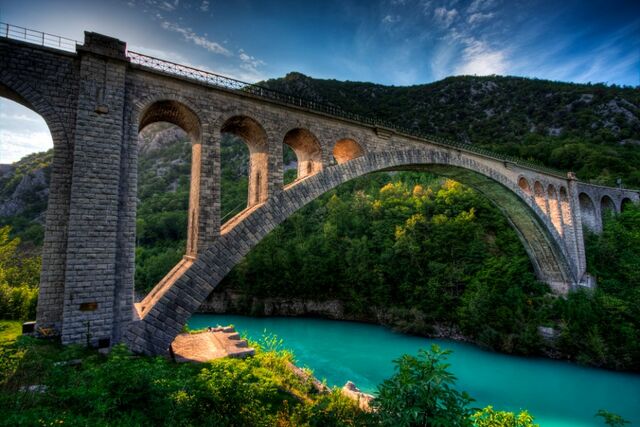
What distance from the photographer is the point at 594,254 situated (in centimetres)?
2120

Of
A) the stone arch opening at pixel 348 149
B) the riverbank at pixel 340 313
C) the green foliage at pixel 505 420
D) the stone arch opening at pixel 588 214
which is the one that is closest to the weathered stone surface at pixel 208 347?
the green foliage at pixel 505 420

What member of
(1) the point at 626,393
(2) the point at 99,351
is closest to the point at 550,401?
(1) the point at 626,393

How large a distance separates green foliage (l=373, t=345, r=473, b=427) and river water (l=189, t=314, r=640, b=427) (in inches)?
354

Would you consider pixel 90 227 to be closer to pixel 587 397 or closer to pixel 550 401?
pixel 550 401

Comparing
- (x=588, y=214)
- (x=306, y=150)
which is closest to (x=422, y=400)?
(x=306, y=150)

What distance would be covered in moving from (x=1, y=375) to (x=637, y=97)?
69.4m

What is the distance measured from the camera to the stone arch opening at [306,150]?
411 inches

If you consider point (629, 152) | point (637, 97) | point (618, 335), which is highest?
point (637, 97)

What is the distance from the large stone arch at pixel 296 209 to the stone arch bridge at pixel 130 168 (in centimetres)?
3

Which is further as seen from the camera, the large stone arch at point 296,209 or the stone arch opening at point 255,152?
the stone arch opening at point 255,152

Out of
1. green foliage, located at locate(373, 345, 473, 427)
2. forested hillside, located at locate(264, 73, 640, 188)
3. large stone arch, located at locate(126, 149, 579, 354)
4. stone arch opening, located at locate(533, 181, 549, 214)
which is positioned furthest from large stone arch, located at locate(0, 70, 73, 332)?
forested hillside, located at locate(264, 73, 640, 188)

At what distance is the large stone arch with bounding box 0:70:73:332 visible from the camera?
19.9 feet

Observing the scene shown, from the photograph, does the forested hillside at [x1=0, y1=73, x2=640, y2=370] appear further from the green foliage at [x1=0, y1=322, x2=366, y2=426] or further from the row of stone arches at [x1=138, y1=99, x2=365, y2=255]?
the green foliage at [x1=0, y1=322, x2=366, y2=426]

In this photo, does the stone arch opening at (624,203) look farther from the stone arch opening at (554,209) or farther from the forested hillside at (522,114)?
the stone arch opening at (554,209)
